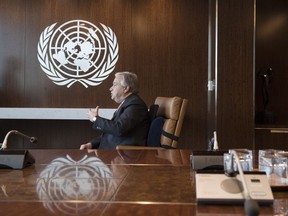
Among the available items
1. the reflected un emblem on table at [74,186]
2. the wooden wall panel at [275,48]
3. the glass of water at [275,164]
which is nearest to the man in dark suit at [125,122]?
the reflected un emblem on table at [74,186]

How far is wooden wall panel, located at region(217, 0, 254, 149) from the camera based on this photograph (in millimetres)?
3779

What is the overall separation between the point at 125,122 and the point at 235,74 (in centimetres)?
136

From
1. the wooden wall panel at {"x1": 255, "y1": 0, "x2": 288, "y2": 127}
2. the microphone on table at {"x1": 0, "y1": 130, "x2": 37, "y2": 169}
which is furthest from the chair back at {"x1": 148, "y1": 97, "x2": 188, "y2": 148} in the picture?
the wooden wall panel at {"x1": 255, "y1": 0, "x2": 288, "y2": 127}

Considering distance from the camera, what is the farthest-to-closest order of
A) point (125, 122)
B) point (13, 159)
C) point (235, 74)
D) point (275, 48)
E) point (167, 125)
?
1. point (275, 48)
2. point (235, 74)
3. point (167, 125)
4. point (125, 122)
5. point (13, 159)

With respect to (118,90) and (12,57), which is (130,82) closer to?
(118,90)

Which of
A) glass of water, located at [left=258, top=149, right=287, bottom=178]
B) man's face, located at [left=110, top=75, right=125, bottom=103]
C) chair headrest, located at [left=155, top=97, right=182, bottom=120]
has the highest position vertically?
man's face, located at [left=110, top=75, right=125, bottom=103]

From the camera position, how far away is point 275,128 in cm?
398

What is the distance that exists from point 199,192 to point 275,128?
3284mm

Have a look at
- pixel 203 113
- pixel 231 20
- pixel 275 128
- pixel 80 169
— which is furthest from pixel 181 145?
pixel 80 169

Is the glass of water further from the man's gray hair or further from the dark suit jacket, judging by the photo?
the man's gray hair

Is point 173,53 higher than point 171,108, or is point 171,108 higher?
point 173,53

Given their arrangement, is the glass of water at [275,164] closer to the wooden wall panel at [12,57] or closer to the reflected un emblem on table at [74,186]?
the reflected un emblem on table at [74,186]

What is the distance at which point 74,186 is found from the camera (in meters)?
1.14

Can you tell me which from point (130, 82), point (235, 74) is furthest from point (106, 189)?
point (235, 74)
